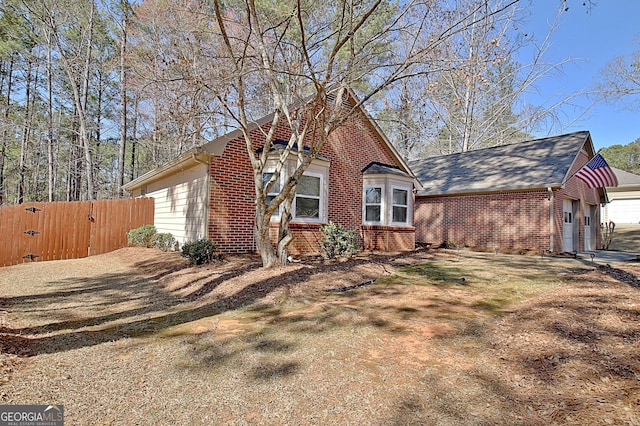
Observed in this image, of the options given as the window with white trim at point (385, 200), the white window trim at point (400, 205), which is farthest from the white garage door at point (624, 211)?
the window with white trim at point (385, 200)

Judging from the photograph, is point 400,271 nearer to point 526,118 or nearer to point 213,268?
point 213,268

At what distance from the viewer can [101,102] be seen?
22750 mm

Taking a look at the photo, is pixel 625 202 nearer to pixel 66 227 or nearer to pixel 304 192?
pixel 304 192

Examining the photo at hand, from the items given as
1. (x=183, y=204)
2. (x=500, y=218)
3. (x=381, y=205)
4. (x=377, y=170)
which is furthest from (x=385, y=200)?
(x=183, y=204)

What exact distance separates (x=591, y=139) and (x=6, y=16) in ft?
93.5

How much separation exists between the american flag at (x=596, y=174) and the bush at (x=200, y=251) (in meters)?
12.9

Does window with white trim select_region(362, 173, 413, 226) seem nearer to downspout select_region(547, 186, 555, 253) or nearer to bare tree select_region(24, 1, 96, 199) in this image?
downspout select_region(547, 186, 555, 253)

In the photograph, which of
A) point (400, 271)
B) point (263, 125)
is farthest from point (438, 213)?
point (263, 125)

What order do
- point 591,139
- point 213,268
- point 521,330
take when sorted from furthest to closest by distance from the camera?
point 591,139, point 213,268, point 521,330

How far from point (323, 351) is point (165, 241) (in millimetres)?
9163

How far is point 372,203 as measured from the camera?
1242 cm

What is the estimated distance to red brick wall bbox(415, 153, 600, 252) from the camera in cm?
1258

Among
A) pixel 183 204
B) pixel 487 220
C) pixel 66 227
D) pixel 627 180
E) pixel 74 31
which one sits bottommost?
pixel 66 227

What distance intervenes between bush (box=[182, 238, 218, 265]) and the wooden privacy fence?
19.2ft
